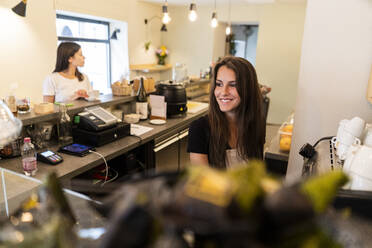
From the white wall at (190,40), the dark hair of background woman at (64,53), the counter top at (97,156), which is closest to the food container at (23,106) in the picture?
the counter top at (97,156)

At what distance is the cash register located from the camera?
7.18 feet

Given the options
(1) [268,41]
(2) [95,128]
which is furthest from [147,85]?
(1) [268,41]

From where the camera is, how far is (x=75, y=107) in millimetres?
2402

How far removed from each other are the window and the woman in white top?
2206 millimetres

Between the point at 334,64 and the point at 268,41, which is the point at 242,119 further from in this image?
the point at 268,41

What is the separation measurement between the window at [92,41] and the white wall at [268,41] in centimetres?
206

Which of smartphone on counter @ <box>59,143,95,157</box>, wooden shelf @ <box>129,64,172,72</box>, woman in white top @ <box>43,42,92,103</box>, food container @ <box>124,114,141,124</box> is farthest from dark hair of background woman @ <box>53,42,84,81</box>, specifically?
wooden shelf @ <box>129,64,172,72</box>

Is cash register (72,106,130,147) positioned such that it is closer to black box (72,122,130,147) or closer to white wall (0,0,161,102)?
black box (72,122,130,147)

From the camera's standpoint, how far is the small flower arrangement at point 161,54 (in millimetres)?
7336

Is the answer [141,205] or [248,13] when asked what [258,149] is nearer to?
[141,205]

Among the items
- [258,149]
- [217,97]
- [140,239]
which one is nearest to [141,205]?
[140,239]

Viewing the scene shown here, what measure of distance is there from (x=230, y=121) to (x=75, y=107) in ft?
4.74

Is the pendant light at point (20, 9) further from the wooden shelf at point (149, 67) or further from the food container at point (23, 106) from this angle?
the wooden shelf at point (149, 67)

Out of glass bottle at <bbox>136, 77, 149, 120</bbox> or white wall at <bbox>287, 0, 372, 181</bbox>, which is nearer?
white wall at <bbox>287, 0, 372, 181</bbox>
